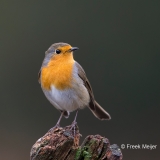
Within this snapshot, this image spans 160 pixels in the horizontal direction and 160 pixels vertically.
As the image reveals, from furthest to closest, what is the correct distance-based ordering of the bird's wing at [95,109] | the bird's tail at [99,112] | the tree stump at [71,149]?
the bird's tail at [99,112]
the bird's wing at [95,109]
the tree stump at [71,149]

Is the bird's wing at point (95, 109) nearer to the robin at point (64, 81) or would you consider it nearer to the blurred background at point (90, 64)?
the robin at point (64, 81)

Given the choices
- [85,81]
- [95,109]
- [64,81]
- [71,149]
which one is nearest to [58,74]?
[64,81]

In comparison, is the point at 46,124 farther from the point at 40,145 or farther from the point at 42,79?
the point at 40,145

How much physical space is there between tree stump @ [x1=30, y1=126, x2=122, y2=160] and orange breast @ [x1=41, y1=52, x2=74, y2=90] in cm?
154

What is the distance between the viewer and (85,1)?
17.6 metres

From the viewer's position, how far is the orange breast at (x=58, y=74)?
700 centimetres

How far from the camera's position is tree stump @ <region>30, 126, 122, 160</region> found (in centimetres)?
536

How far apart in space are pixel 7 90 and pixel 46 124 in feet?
6.06

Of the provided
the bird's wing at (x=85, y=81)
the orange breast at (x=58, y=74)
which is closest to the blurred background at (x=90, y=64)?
the bird's wing at (x=85, y=81)

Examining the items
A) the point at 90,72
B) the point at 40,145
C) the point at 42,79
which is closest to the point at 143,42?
the point at 90,72

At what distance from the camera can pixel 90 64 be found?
606 inches

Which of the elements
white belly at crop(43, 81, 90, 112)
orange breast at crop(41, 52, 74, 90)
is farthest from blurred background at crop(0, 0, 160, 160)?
orange breast at crop(41, 52, 74, 90)

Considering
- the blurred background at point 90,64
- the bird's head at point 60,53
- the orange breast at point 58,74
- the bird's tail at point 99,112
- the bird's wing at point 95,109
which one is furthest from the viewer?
the blurred background at point 90,64

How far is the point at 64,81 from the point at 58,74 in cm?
11
